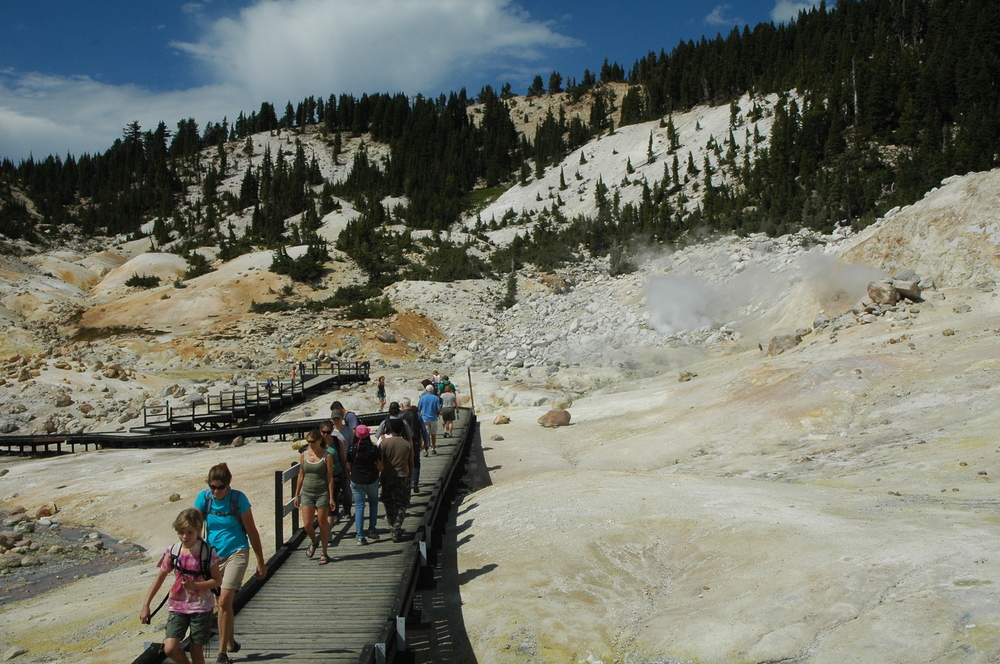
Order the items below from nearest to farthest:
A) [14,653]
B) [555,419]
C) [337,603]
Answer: [337,603] < [14,653] < [555,419]

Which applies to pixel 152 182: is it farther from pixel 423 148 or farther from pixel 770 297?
pixel 770 297

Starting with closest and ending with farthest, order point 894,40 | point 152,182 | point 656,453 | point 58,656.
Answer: point 58,656
point 656,453
point 894,40
point 152,182

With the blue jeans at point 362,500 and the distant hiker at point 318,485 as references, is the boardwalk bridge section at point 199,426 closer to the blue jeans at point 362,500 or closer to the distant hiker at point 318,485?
the blue jeans at point 362,500

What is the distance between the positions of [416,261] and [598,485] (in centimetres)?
4381

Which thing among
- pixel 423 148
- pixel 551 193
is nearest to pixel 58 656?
pixel 551 193

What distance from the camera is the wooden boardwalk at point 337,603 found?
5891 millimetres

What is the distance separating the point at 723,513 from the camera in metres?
9.29

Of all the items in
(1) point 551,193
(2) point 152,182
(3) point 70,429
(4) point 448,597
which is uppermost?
(2) point 152,182

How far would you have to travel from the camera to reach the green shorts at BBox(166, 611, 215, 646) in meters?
5.07

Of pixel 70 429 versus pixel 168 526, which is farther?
pixel 70 429

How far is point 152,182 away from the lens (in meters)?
99.3

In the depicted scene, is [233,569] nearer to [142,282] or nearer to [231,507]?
[231,507]

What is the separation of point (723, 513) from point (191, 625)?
22.0 feet

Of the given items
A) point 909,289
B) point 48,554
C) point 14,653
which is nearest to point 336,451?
point 14,653
